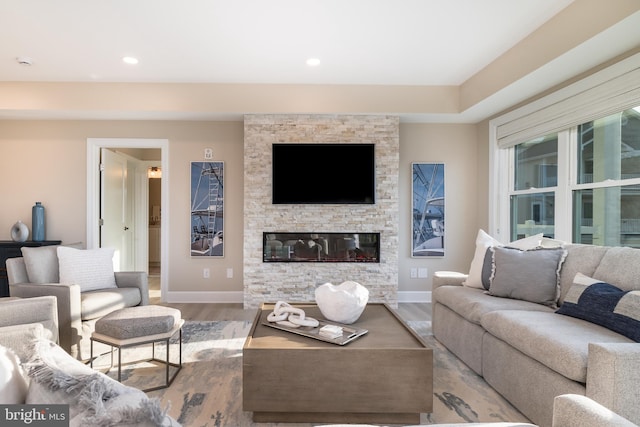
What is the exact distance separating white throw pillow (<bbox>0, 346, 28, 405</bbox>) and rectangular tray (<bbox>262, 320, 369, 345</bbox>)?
1.39m

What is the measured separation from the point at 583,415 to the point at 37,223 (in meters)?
5.25

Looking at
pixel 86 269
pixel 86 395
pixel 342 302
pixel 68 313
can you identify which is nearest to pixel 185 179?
pixel 86 269

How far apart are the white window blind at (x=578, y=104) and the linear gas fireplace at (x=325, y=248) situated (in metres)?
1.95

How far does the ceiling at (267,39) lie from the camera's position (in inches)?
102

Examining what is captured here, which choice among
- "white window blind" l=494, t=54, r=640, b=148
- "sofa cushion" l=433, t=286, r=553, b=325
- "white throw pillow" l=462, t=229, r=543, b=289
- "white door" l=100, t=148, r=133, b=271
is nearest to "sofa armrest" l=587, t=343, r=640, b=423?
"sofa cushion" l=433, t=286, r=553, b=325

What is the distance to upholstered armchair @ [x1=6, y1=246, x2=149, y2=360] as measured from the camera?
2.63 meters

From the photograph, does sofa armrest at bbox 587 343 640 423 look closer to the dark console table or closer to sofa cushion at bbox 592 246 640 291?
sofa cushion at bbox 592 246 640 291

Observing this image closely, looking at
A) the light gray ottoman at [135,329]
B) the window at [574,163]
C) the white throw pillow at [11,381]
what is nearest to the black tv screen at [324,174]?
the window at [574,163]

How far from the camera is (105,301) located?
2.94 meters

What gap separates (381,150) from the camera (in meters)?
4.27

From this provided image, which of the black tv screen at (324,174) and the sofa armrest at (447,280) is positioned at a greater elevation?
the black tv screen at (324,174)

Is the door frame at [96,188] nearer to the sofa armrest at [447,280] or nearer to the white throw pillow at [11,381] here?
the sofa armrest at [447,280]

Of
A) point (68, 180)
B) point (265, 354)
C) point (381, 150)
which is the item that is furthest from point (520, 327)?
point (68, 180)

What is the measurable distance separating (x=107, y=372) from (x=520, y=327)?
2745 mm
